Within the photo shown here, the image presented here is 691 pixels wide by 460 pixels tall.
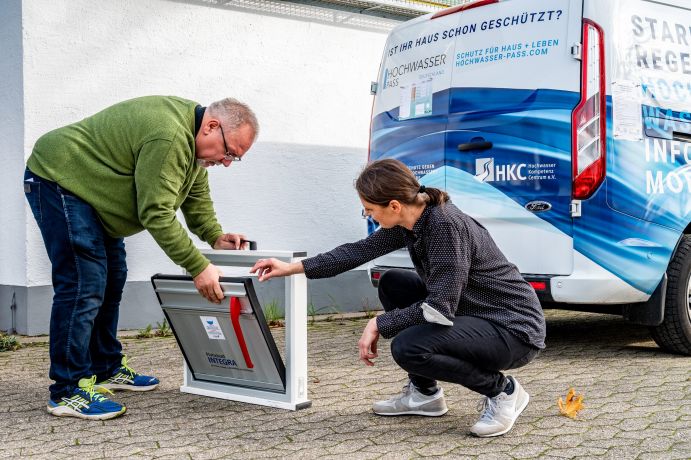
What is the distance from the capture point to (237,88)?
7348mm

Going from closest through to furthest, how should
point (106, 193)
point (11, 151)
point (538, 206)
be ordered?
point (106, 193) → point (538, 206) → point (11, 151)

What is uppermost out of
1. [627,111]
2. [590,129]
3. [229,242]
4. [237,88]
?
[237,88]

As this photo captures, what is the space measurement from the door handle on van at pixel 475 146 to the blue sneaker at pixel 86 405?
2.52m

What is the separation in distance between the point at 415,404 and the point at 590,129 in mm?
1938

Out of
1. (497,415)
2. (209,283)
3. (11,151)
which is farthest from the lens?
(11,151)

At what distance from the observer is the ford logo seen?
5.06 m

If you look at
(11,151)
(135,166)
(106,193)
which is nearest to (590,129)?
(135,166)

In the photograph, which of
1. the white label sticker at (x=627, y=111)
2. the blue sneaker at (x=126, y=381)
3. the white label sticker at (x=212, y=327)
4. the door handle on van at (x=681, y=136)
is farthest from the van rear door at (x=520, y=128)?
the blue sneaker at (x=126, y=381)

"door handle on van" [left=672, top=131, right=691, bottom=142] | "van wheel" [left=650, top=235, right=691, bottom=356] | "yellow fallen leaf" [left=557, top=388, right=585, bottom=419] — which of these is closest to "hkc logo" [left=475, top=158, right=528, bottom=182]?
"door handle on van" [left=672, top=131, right=691, bottom=142]

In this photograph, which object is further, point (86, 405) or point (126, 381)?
point (126, 381)

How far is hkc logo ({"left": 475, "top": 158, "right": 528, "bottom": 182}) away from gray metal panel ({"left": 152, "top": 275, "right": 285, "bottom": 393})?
1878mm

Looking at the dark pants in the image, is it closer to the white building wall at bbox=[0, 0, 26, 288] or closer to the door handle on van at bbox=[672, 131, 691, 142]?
the door handle on van at bbox=[672, 131, 691, 142]

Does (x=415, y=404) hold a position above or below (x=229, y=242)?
below

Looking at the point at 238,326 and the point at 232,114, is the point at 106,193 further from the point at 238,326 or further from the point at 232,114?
the point at 238,326
